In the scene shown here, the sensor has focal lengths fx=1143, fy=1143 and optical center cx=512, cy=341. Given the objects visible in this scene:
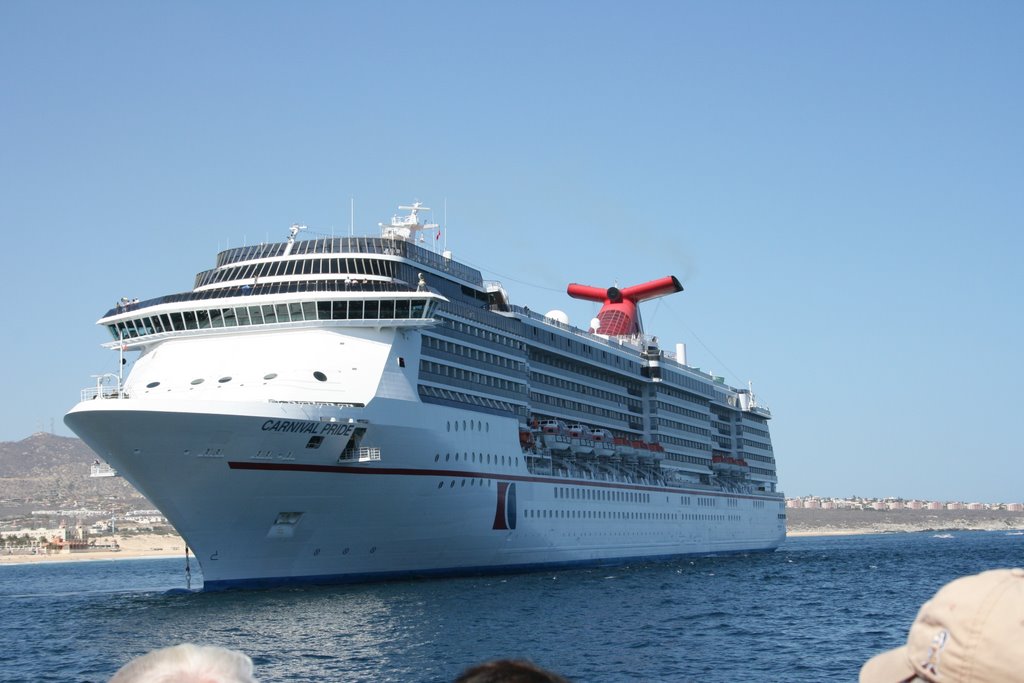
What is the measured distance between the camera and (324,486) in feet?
121

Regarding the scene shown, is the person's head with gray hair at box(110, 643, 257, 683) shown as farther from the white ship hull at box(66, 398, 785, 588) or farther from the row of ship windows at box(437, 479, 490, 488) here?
the row of ship windows at box(437, 479, 490, 488)

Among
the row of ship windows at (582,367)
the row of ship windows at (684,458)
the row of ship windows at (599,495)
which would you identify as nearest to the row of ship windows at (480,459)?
the row of ship windows at (599,495)

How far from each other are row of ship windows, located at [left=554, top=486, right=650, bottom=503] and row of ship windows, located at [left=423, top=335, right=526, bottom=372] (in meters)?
5.92

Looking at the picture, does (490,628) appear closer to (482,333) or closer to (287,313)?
(287,313)

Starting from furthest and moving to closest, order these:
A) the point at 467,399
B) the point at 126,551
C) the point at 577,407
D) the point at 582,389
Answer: the point at 126,551 → the point at 582,389 → the point at 577,407 → the point at 467,399

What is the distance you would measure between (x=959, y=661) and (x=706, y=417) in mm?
78279

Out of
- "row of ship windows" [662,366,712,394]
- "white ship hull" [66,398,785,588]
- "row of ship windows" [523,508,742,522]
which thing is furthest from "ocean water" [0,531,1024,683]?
"row of ship windows" [662,366,712,394]

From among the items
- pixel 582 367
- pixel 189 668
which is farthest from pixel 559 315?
pixel 189 668

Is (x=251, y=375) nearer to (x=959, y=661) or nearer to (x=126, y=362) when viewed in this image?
(x=126, y=362)

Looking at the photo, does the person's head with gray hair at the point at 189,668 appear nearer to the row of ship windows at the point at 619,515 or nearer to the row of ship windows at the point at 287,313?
the row of ship windows at the point at 287,313

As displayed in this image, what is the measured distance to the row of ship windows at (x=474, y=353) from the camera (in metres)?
44.6

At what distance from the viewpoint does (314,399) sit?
1497 inches

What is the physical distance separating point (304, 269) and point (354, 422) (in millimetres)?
8139

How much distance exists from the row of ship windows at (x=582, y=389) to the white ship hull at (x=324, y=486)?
7.66 metres
